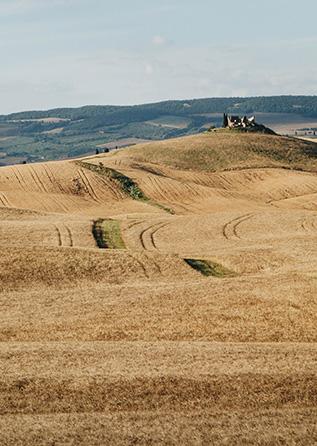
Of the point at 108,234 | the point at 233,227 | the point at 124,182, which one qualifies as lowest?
the point at 233,227

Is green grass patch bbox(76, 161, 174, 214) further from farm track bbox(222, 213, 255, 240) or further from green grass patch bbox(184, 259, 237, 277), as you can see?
green grass patch bbox(184, 259, 237, 277)

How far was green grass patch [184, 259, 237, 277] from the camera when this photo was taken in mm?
59031

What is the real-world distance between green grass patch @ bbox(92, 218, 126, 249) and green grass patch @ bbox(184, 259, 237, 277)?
1287 cm

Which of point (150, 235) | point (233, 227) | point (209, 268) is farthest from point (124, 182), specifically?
point (209, 268)

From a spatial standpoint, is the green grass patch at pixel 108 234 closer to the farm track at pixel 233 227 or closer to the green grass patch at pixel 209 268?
the farm track at pixel 233 227

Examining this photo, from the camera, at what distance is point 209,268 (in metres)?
61.2

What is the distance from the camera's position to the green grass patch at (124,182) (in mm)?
129500

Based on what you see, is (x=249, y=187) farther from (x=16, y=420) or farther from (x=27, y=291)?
(x=16, y=420)

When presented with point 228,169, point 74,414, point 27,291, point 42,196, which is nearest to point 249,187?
point 228,169

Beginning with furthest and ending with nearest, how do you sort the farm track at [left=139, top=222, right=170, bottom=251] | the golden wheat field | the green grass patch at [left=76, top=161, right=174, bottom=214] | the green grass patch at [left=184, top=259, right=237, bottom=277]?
the green grass patch at [left=76, top=161, right=174, bottom=214] → the farm track at [left=139, top=222, right=170, bottom=251] → the green grass patch at [left=184, top=259, right=237, bottom=277] → the golden wheat field

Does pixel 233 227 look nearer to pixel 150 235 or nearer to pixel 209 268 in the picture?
pixel 150 235

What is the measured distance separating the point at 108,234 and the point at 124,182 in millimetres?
62095

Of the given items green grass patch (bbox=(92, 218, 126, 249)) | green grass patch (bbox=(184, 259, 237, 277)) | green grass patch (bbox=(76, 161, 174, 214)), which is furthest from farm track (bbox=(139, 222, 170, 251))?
green grass patch (bbox=(76, 161, 174, 214))

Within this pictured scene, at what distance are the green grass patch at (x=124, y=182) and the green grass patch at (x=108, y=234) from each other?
28827mm
